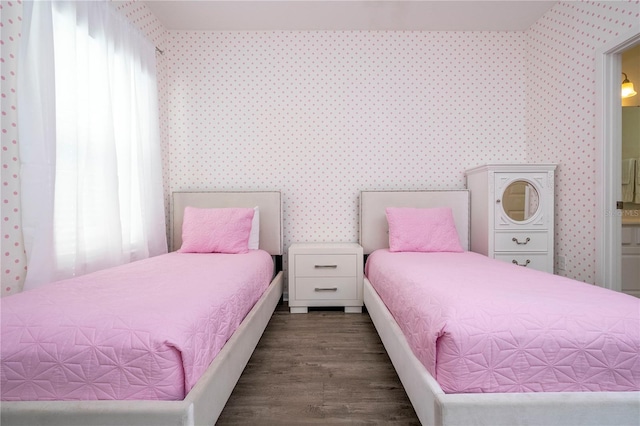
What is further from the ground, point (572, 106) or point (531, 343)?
point (572, 106)

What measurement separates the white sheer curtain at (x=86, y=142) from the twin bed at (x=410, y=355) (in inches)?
21.9

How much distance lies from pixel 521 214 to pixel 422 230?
85cm

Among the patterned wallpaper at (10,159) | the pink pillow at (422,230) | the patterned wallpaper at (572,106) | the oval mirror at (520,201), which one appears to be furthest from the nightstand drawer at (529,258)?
the patterned wallpaper at (10,159)

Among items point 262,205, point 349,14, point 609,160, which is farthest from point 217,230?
point 609,160

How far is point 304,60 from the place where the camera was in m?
2.83

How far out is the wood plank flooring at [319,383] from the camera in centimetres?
124

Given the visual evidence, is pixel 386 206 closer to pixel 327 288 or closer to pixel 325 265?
pixel 325 265

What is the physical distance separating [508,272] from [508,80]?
2208mm

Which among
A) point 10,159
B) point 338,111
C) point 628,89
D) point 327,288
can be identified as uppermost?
point 628,89

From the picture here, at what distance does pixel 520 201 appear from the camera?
2.47m

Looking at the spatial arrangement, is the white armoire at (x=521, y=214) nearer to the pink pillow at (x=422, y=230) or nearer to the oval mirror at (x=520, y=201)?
the oval mirror at (x=520, y=201)

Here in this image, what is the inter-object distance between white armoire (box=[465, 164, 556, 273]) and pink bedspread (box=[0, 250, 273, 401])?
2.30 metres

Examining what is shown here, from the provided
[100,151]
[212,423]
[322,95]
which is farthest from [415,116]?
[212,423]

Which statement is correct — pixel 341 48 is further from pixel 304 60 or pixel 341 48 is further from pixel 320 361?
pixel 320 361
